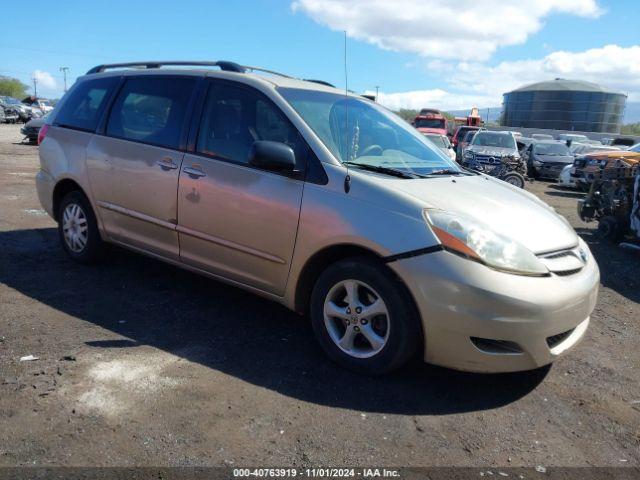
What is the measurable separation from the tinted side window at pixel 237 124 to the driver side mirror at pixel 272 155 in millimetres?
186

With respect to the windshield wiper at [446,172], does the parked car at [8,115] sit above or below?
below

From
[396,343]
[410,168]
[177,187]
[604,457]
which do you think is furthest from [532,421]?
[177,187]

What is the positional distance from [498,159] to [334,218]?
13212mm

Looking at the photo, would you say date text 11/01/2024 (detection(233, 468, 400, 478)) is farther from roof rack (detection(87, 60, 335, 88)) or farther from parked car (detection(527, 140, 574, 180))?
parked car (detection(527, 140, 574, 180))

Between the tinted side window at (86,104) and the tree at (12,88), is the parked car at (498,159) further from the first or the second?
the tree at (12,88)

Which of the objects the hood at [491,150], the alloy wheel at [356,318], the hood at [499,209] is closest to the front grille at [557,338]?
the hood at [499,209]

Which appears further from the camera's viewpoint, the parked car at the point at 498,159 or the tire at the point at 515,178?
the parked car at the point at 498,159

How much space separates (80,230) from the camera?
524cm

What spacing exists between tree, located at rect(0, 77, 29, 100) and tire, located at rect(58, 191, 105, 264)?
10228 cm

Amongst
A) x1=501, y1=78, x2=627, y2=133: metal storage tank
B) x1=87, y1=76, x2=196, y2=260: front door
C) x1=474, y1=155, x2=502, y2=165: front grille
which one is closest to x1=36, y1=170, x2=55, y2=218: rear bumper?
x1=87, y1=76, x2=196, y2=260: front door

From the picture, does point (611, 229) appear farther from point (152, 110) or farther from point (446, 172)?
point (152, 110)

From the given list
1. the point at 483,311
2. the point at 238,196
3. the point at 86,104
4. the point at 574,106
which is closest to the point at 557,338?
the point at 483,311

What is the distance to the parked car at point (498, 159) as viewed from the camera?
48.4ft

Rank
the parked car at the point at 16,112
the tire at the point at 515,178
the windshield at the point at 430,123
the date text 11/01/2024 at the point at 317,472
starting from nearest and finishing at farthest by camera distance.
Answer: the date text 11/01/2024 at the point at 317,472 < the tire at the point at 515,178 < the windshield at the point at 430,123 < the parked car at the point at 16,112
